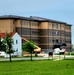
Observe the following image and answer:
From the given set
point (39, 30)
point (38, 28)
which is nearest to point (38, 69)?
point (38, 28)

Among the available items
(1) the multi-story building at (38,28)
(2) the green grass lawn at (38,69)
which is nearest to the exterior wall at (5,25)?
(1) the multi-story building at (38,28)

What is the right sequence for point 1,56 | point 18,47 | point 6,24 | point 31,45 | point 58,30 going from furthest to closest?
point 58,30, point 6,24, point 18,47, point 1,56, point 31,45

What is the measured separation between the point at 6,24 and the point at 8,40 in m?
38.4

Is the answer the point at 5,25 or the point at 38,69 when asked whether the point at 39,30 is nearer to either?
the point at 5,25

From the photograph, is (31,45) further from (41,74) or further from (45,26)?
(45,26)

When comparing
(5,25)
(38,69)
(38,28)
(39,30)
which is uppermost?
(5,25)

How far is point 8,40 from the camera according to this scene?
50219mm

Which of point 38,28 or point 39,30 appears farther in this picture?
point 39,30

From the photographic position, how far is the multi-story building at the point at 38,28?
3487 inches

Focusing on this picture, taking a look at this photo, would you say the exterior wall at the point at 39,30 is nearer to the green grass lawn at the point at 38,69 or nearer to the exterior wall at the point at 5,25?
the exterior wall at the point at 5,25

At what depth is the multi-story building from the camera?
88562 millimetres

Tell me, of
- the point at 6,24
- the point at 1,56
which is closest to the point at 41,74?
the point at 1,56

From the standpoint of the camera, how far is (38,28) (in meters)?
101

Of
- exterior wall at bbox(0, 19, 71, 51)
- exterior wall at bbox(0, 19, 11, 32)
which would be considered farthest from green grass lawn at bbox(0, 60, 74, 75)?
exterior wall at bbox(0, 19, 71, 51)
